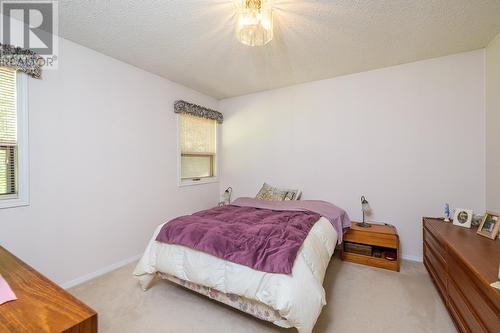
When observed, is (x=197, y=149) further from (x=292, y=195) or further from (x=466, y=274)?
(x=466, y=274)

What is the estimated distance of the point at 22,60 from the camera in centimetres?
186

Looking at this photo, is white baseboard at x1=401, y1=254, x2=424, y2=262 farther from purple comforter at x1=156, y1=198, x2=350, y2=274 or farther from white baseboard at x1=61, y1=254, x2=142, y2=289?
white baseboard at x1=61, y1=254, x2=142, y2=289

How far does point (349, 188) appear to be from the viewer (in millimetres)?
3088

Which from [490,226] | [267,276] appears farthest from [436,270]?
[267,276]

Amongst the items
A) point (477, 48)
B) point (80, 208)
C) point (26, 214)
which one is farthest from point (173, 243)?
point (477, 48)

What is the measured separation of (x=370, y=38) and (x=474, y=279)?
2.12 metres

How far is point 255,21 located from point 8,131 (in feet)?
7.29

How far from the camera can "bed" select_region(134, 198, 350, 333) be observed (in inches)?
55.4

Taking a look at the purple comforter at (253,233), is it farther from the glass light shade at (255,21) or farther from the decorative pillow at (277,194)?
the glass light shade at (255,21)

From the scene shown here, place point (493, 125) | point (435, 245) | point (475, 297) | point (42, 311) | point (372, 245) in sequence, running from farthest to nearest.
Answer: point (372, 245) → point (493, 125) → point (435, 245) → point (475, 297) → point (42, 311)

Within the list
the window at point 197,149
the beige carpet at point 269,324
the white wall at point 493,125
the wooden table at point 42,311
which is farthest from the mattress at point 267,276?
the white wall at point 493,125

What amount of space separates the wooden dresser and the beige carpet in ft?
0.66

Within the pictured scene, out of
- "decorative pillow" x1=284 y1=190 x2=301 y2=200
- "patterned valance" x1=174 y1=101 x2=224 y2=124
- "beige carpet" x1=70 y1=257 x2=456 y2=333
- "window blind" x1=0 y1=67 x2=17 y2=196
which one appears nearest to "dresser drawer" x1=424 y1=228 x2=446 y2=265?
"beige carpet" x1=70 y1=257 x2=456 y2=333

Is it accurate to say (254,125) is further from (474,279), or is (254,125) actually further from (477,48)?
(474,279)
